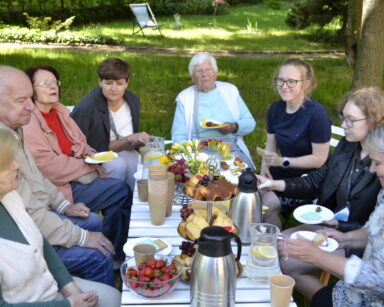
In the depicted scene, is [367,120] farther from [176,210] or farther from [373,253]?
[176,210]

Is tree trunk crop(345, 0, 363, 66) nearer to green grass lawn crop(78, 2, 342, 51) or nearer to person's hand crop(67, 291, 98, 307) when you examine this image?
green grass lawn crop(78, 2, 342, 51)

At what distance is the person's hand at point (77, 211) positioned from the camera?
9.43ft

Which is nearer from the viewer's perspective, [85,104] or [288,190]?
[288,190]

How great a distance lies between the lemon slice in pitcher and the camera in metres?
1.86

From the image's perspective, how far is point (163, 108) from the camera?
674 centimetres

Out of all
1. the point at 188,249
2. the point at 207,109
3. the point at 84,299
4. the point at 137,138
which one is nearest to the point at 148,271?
the point at 188,249

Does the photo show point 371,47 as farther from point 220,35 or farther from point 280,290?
point 220,35

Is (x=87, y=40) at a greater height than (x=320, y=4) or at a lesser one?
lesser

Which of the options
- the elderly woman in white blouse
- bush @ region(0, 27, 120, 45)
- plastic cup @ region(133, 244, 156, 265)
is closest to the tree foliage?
bush @ region(0, 27, 120, 45)

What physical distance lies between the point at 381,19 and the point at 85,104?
4.10 metres

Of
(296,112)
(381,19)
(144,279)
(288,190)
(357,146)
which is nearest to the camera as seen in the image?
(144,279)

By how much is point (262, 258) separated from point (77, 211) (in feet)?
4.71

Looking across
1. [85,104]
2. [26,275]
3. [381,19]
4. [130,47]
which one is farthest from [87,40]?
[26,275]

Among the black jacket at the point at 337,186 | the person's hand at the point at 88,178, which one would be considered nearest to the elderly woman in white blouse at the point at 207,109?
the person's hand at the point at 88,178
